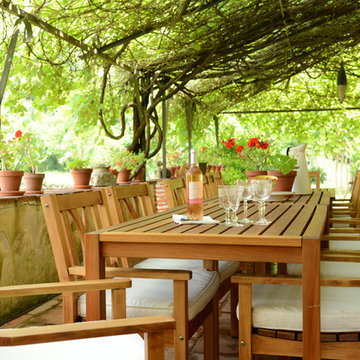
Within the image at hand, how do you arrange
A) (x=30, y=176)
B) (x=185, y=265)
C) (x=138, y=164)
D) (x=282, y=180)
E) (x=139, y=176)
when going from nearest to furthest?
(x=185, y=265)
(x=30, y=176)
(x=282, y=180)
(x=138, y=164)
(x=139, y=176)

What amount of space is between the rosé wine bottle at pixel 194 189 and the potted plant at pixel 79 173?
84.3 inches

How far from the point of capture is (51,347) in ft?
4.44

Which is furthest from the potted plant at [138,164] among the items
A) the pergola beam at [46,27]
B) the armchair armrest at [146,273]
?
the armchair armrest at [146,273]

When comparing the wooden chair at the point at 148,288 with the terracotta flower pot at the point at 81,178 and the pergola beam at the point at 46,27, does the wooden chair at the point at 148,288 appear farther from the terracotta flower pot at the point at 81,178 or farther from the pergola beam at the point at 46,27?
the terracotta flower pot at the point at 81,178

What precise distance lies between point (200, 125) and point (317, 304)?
22.3 feet

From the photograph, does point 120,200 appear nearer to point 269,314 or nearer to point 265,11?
point 269,314

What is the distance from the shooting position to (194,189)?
6.75ft

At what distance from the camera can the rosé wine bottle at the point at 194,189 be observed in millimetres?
2028

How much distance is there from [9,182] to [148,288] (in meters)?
1.45

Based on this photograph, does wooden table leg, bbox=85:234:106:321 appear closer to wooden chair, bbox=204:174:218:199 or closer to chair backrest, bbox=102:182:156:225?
chair backrest, bbox=102:182:156:225

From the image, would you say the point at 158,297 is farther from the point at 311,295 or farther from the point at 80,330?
the point at 80,330

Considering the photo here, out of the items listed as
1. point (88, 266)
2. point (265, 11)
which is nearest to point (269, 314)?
point (88, 266)

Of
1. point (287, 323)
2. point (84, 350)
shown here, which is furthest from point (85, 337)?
point (287, 323)

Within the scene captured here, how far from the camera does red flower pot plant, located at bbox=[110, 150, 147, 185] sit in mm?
5258
